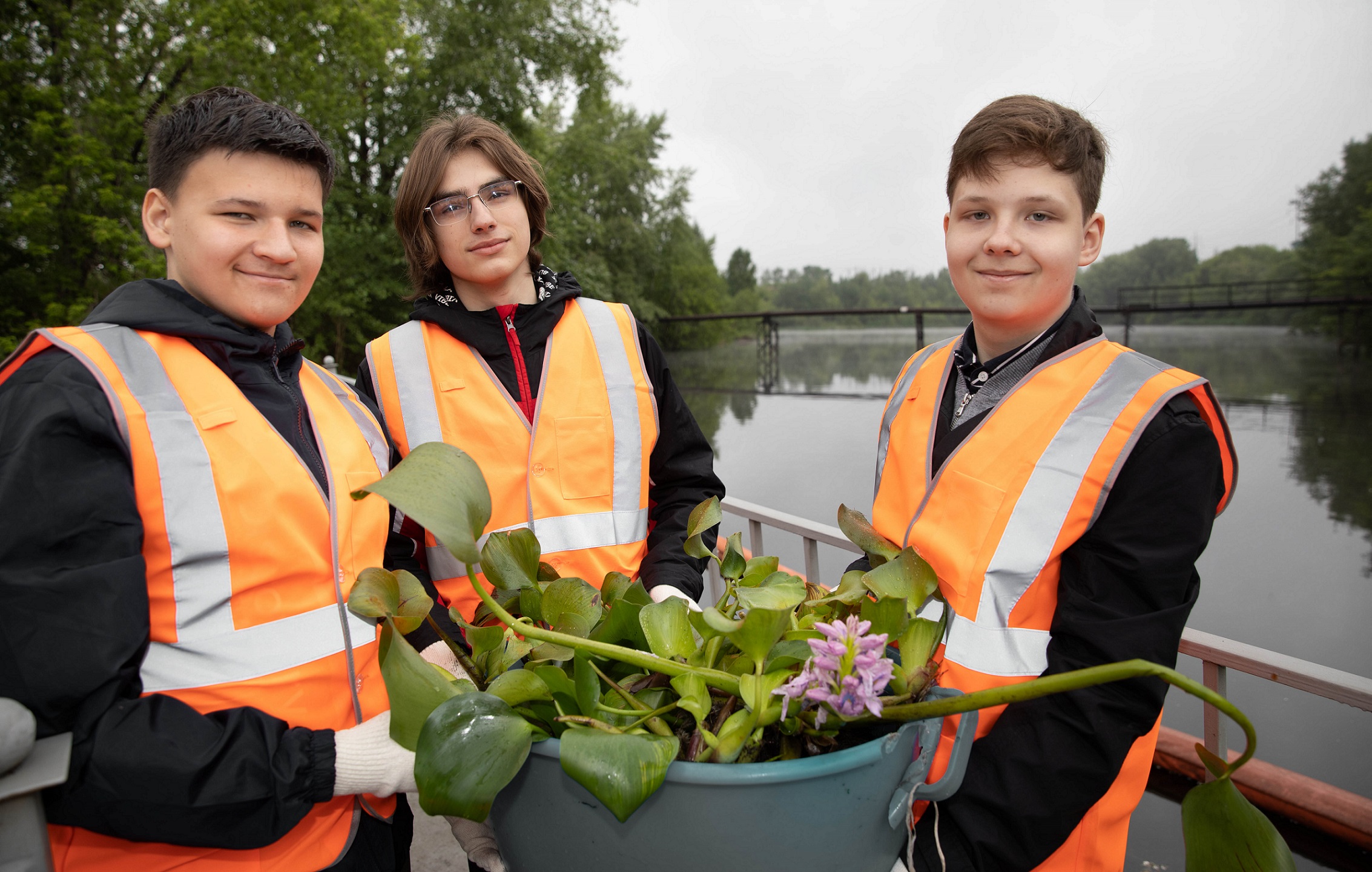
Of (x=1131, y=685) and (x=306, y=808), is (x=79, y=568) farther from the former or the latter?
(x=1131, y=685)

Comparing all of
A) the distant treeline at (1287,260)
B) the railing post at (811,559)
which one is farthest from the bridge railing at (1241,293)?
the railing post at (811,559)

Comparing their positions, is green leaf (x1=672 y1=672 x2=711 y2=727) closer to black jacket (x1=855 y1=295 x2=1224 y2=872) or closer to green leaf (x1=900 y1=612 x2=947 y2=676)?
green leaf (x1=900 y1=612 x2=947 y2=676)

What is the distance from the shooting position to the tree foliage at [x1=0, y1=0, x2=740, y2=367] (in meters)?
7.66

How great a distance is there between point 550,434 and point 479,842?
2.64 ft

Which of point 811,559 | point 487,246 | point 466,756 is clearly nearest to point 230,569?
point 466,756

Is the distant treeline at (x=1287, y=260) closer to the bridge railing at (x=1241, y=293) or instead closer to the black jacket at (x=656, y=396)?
the bridge railing at (x=1241, y=293)

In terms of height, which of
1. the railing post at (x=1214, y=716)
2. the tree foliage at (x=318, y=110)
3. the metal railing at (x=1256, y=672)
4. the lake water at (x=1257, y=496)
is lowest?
the lake water at (x=1257, y=496)

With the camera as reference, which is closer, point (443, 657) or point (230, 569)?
point (230, 569)

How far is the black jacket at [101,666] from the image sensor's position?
73 cm

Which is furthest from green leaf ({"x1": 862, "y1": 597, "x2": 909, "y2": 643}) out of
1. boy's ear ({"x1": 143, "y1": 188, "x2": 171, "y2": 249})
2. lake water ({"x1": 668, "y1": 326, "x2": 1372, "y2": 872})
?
lake water ({"x1": 668, "y1": 326, "x2": 1372, "y2": 872})

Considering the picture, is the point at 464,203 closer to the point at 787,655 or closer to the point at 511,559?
the point at 511,559

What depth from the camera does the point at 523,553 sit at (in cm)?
75

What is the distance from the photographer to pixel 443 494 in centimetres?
58

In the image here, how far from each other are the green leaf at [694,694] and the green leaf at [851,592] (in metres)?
0.21
